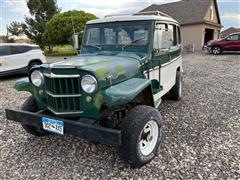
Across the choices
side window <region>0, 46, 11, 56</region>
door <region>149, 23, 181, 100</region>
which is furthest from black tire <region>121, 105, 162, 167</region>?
side window <region>0, 46, 11, 56</region>

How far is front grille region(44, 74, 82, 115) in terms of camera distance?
2715 mm

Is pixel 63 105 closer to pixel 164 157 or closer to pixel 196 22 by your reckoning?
pixel 164 157

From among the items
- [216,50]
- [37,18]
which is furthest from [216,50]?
[37,18]

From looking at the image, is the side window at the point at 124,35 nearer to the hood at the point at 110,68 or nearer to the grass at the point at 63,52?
the hood at the point at 110,68

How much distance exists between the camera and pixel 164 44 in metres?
4.04

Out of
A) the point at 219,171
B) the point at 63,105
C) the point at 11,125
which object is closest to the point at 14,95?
the point at 11,125

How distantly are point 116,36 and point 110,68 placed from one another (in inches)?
52.4

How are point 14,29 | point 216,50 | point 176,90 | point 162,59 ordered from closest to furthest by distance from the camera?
point 162,59 < point 176,90 < point 216,50 < point 14,29

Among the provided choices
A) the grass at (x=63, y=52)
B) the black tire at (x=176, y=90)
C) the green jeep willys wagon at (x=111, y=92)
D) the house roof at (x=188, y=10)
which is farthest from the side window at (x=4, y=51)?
the house roof at (x=188, y=10)

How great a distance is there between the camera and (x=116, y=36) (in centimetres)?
396

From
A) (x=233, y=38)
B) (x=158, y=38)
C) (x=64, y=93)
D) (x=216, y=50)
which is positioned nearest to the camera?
(x=64, y=93)

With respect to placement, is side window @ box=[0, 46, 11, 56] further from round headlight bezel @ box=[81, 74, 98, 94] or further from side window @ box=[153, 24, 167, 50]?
round headlight bezel @ box=[81, 74, 98, 94]

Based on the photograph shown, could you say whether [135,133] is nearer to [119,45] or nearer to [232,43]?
[119,45]

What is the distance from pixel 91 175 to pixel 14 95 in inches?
204
